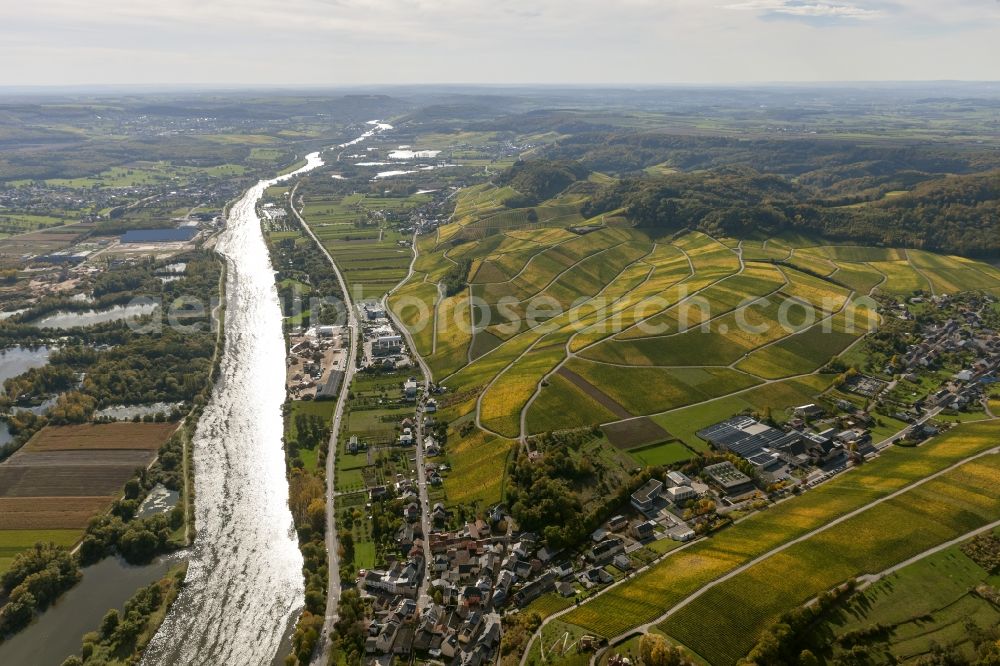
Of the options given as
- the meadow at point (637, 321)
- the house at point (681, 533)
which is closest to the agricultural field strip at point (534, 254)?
the meadow at point (637, 321)

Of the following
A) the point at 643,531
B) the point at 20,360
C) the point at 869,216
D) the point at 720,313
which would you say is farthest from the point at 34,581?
the point at 869,216

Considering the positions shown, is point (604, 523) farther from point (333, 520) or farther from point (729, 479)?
point (333, 520)

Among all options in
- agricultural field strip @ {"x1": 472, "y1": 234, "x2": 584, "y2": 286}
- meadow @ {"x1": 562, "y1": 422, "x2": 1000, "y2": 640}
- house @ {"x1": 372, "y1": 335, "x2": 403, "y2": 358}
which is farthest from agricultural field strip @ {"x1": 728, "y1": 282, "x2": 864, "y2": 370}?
house @ {"x1": 372, "y1": 335, "x2": 403, "y2": 358}

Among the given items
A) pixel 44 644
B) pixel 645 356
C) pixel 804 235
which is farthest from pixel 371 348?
pixel 804 235

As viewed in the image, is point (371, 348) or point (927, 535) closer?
point (927, 535)

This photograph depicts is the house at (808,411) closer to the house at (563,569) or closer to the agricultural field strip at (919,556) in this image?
the agricultural field strip at (919,556)

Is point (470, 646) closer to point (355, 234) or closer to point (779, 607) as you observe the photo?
point (779, 607)
